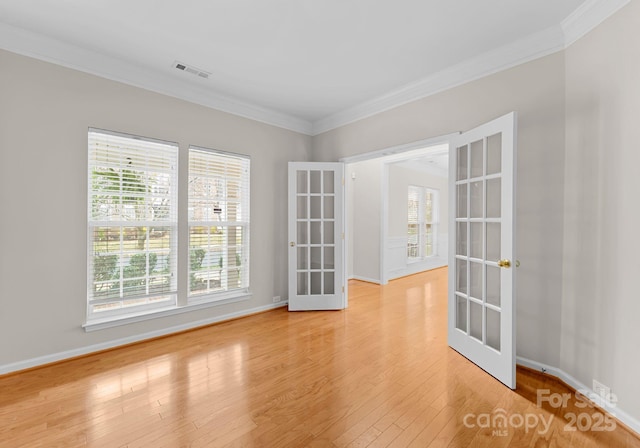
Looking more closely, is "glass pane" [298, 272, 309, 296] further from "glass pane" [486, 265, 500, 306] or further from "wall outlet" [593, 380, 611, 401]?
"wall outlet" [593, 380, 611, 401]

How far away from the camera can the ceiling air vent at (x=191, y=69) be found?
2.96 m

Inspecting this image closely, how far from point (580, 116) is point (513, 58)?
791 mm

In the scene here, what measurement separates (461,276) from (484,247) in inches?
18.3

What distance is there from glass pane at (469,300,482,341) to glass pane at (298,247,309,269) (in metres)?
2.27

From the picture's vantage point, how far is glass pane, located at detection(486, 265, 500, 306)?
8.28ft

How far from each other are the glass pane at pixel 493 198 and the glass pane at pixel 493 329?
2.76 feet

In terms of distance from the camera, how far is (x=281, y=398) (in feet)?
7.01

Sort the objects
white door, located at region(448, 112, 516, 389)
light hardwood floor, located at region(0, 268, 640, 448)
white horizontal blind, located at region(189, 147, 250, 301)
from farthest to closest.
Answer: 1. white horizontal blind, located at region(189, 147, 250, 301)
2. white door, located at region(448, 112, 516, 389)
3. light hardwood floor, located at region(0, 268, 640, 448)

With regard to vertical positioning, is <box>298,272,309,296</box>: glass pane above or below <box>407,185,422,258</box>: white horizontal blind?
below

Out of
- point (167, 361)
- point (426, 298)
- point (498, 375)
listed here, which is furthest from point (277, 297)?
point (498, 375)

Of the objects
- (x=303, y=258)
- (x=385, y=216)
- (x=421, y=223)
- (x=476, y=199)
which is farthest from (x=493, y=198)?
(x=421, y=223)

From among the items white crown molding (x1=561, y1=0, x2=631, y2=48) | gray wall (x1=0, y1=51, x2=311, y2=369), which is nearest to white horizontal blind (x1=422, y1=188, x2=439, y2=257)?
white crown molding (x1=561, y1=0, x2=631, y2=48)

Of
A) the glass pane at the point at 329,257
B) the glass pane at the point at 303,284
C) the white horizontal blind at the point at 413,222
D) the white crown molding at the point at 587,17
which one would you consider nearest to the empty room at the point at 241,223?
the white crown molding at the point at 587,17

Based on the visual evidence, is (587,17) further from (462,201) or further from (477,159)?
(462,201)
